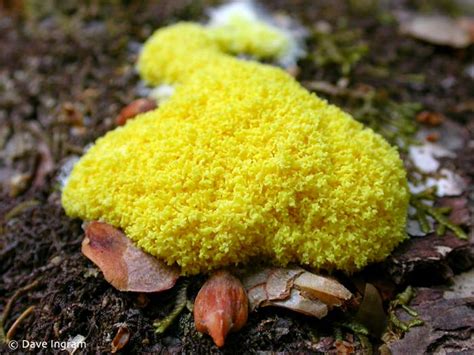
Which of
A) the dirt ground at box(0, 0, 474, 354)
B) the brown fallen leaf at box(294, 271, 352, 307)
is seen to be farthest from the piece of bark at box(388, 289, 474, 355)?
the brown fallen leaf at box(294, 271, 352, 307)

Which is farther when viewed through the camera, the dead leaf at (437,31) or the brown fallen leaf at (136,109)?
the dead leaf at (437,31)

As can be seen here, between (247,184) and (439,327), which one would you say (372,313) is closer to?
(439,327)

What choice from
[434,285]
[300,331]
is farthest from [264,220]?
[434,285]

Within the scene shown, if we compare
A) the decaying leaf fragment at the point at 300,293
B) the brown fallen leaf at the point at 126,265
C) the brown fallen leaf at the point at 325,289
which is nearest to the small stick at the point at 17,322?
the brown fallen leaf at the point at 126,265

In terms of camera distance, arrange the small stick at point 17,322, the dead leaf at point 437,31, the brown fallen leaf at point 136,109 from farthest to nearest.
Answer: the dead leaf at point 437,31, the brown fallen leaf at point 136,109, the small stick at point 17,322

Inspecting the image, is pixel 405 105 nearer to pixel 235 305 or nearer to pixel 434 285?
pixel 434 285

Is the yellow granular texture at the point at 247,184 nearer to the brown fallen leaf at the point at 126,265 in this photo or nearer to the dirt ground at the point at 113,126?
the brown fallen leaf at the point at 126,265
